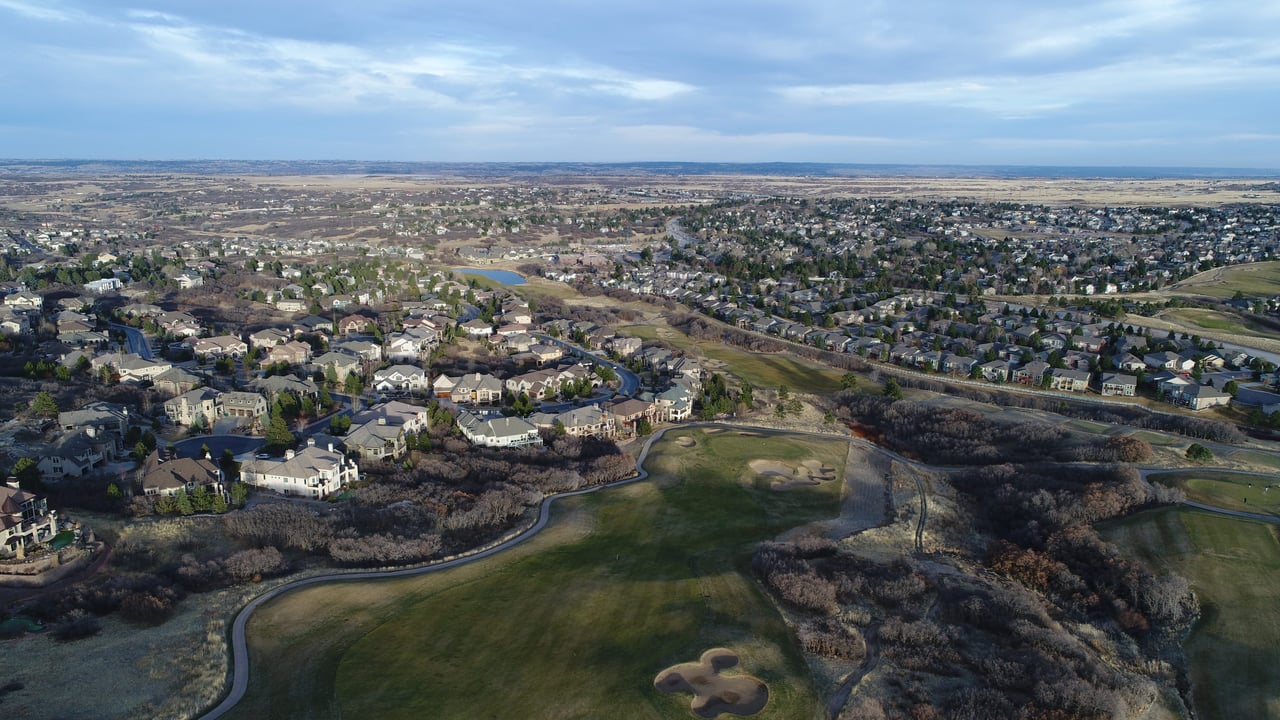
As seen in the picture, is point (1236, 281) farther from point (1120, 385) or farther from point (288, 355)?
point (288, 355)

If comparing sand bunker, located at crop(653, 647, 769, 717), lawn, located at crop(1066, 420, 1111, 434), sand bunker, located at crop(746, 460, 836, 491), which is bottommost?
sand bunker, located at crop(746, 460, 836, 491)

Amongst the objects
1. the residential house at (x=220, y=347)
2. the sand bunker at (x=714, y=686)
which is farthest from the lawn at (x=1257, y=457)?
the residential house at (x=220, y=347)

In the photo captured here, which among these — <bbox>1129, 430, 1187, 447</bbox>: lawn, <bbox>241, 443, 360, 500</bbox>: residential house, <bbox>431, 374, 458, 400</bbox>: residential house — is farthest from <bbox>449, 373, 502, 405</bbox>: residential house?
<bbox>1129, 430, 1187, 447</bbox>: lawn

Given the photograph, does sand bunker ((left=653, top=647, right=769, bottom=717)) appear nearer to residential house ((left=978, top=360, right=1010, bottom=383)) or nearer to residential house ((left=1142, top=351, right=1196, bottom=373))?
residential house ((left=978, top=360, right=1010, bottom=383))

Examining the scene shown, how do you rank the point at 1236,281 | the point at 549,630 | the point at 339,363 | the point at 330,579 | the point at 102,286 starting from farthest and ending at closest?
1. the point at 1236,281
2. the point at 102,286
3. the point at 339,363
4. the point at 330,579
5. the point at 549,630

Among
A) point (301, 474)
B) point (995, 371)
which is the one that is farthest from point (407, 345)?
point (995, 371)

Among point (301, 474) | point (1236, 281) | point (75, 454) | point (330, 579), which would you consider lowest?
point (330, 579)

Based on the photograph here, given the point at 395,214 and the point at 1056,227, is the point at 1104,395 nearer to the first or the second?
the point at 1056,227
